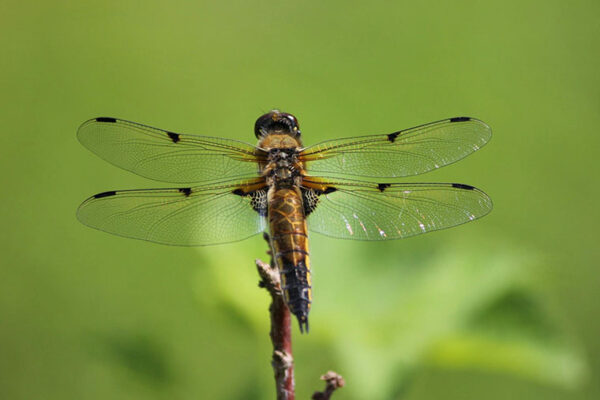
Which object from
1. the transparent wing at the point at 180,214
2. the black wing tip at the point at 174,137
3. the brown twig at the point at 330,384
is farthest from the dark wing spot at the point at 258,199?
the brown twig at the point at 330,384

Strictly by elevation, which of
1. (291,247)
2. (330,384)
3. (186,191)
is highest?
(186,191)

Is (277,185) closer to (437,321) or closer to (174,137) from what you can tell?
(174,137)

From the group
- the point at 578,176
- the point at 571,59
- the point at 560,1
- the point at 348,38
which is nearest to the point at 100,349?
the point at 348,38

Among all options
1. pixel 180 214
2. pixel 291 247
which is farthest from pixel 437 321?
pixel 180 214

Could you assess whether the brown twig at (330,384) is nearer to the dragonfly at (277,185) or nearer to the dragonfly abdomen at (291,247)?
the dragonfly abdomen at (291,247)

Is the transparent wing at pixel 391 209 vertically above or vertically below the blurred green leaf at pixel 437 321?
above

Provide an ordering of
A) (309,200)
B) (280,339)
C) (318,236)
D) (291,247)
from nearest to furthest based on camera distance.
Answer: (280,339), (291,247), (309,200), (318,236)

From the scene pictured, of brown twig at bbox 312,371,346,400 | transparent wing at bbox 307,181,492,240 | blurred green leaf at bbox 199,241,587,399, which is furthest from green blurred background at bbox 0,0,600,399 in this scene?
brown twig at bbox 312,371,346,400
